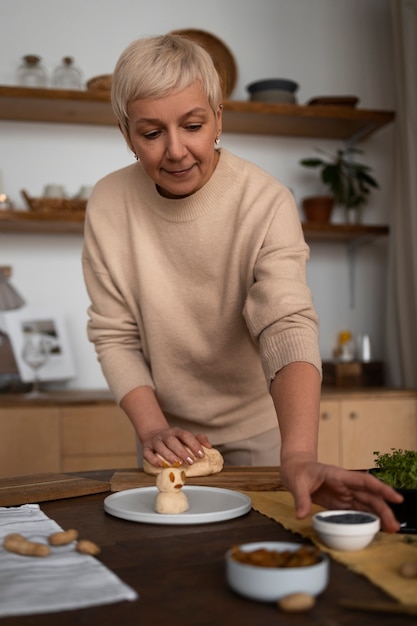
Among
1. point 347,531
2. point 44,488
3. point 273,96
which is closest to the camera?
point 347,531

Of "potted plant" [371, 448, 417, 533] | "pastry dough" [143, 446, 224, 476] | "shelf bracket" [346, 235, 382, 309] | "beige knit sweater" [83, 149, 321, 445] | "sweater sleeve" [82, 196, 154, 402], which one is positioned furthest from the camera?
"shelf bracket" [346, 235, 382, 309]

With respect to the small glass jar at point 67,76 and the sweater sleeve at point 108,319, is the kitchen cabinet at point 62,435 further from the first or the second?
the small glass jar at point 67,76

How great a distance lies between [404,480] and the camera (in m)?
1.06

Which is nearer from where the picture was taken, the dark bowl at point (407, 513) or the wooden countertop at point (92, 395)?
the dark bowl at point (407, 513)

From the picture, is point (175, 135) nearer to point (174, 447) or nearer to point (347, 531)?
point (174, 447)

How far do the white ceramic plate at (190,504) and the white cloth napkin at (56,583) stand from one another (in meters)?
0.15

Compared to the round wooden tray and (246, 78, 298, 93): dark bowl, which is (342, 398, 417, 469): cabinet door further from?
the round wooden tray

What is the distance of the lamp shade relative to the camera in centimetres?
328

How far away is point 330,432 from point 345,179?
1.29 meters

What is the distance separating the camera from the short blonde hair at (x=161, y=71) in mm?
1362

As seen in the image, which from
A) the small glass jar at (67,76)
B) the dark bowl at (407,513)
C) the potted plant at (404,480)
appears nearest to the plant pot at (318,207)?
the small glass jar at (67,76)

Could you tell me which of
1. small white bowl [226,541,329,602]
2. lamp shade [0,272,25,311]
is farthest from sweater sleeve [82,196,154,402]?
lamp shade [0,272,25,311]

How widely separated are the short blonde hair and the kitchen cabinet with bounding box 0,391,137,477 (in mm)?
1657

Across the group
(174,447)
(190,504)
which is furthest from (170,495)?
(174,447)
